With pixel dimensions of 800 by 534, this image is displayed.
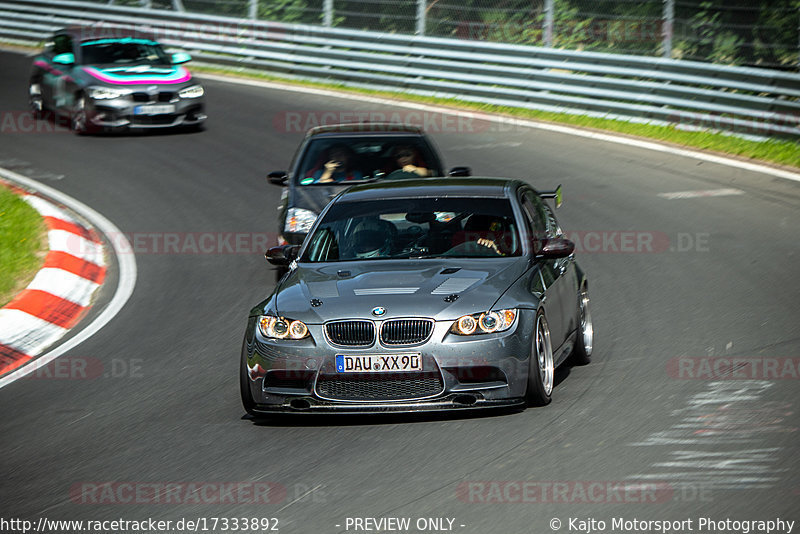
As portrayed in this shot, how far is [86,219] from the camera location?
16.0 metres

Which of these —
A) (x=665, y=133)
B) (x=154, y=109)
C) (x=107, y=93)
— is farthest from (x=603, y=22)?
(x=107, y=93)

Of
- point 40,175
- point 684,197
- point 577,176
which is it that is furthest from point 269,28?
point 684,197

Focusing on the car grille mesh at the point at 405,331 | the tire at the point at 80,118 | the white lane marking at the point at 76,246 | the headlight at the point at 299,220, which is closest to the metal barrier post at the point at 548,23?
the tire at the point at 80,118

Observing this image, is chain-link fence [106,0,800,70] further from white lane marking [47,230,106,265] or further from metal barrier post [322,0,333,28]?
white lane marking [47,230,106,265]

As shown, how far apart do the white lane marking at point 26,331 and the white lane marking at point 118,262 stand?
0.46ft

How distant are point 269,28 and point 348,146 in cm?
1499

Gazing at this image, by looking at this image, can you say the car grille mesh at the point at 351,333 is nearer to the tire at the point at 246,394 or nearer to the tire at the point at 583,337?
the tire at the point at 246,394

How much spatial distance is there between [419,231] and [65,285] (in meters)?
4.98

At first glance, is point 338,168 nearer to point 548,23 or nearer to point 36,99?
point 548,23

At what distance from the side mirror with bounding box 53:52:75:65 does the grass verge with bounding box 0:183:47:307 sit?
21.5ft

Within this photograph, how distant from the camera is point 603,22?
74.2 ft

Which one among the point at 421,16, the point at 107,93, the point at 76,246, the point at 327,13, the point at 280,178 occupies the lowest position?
the point at 76,246

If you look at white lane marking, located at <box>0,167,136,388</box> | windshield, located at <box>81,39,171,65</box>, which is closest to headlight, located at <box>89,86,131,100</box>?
windshield, located at <box>81,39,171,65</box>

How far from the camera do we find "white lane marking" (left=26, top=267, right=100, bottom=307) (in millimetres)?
12227
